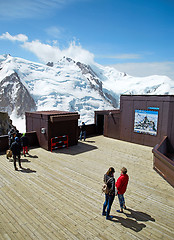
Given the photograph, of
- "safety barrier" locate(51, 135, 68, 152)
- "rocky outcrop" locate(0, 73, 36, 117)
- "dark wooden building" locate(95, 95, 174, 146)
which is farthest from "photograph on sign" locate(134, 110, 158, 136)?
"rocky outcrop" locate(0, 73, 36, 117)

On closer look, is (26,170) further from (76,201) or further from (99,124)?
(99,124)

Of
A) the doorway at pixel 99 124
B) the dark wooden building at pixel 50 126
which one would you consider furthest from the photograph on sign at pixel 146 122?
the dark wooden building at pixel 50 126

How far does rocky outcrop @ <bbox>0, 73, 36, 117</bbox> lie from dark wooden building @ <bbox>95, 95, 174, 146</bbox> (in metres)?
101

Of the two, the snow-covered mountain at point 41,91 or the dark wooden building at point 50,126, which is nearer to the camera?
the dark wooden building at point 50,126

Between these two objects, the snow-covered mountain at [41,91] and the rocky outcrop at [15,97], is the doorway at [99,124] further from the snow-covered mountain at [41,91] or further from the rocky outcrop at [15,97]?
the rocky outcrop at [15,97]

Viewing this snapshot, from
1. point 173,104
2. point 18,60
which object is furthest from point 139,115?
point 18,60

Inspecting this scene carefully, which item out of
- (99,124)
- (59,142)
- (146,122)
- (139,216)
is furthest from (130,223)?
(99,124)

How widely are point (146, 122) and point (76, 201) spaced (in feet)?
31.6

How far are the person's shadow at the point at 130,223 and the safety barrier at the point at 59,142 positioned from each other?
7.65m

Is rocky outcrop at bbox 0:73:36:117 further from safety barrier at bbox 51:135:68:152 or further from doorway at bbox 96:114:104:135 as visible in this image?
safety barrier at bbox 51:135:68:152

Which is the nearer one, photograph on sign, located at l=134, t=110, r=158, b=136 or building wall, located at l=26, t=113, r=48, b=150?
building wall, located at l=26, t=113, r=48, b=150

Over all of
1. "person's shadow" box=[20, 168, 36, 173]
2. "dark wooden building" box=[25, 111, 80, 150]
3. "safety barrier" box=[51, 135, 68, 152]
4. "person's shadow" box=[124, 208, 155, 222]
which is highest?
"dark wooden building" box=[25, 111, 80, 150]

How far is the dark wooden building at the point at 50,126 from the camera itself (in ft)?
40.2

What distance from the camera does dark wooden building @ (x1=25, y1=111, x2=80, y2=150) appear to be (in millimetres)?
→ 12242
